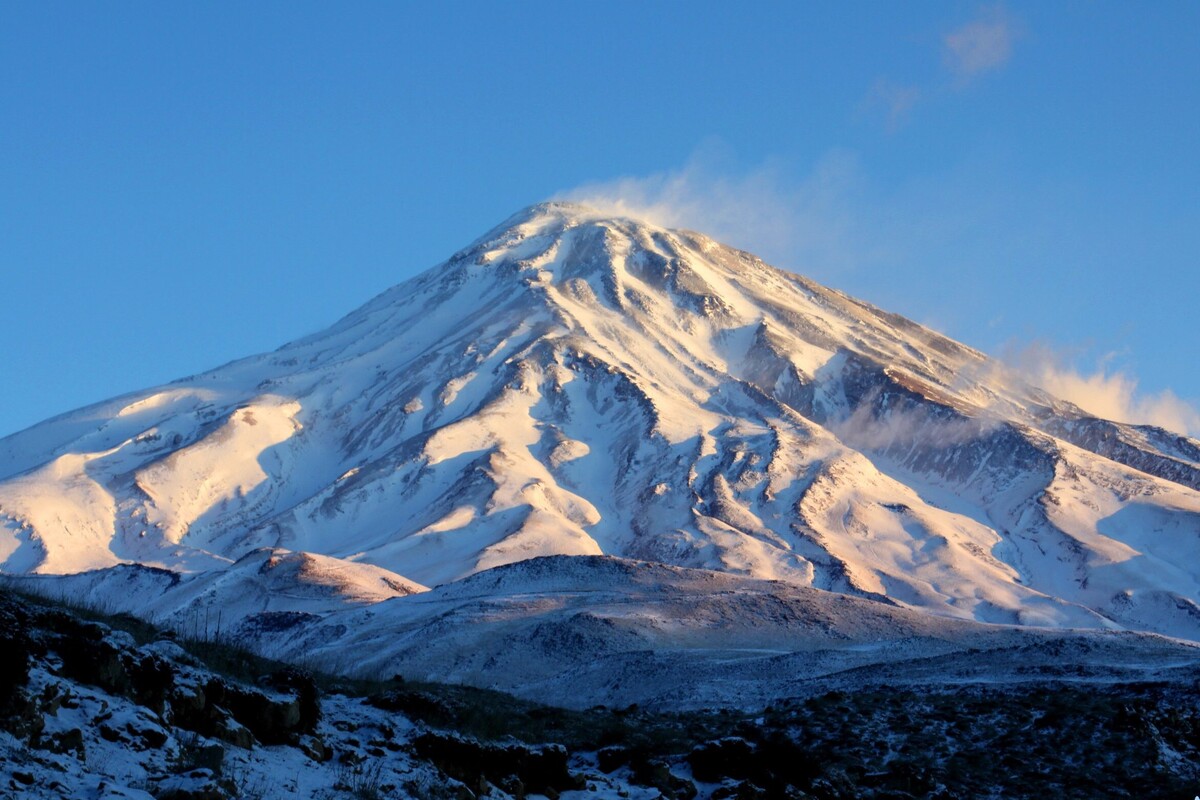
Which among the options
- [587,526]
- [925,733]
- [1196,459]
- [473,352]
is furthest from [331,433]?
[925,733]

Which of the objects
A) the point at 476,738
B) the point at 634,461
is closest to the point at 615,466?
the point at 634,461

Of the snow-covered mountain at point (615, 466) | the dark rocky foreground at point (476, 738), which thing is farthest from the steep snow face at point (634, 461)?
the dark rocky foreground at point (476, 738)

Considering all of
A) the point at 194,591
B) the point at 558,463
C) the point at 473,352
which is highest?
the point at 473,352

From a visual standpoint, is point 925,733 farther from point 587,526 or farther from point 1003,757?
point 587,526

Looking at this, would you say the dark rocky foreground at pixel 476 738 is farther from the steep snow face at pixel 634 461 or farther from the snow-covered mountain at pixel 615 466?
the steep snow face at pixel 634 461

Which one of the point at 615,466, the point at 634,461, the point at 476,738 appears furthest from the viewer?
the point at 615,466

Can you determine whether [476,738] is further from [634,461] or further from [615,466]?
[615,466]
